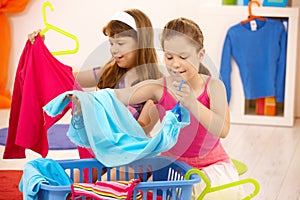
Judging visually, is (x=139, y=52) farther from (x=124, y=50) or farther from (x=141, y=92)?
(x=141, y=92)

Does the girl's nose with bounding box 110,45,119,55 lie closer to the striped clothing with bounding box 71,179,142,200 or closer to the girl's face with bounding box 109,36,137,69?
the girl's face with bounding box 109,36,137,69

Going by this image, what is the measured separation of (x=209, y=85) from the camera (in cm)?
197

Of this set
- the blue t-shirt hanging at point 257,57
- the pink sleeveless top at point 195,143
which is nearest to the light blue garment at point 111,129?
the pink sleeveless top at point 195,143

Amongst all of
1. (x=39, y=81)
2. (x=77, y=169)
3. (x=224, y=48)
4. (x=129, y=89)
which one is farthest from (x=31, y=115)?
(x=224, y=48)

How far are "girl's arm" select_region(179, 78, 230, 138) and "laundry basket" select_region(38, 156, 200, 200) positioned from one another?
0.46 ft

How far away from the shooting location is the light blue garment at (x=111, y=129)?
174cm

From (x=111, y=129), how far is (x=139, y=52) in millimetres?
310

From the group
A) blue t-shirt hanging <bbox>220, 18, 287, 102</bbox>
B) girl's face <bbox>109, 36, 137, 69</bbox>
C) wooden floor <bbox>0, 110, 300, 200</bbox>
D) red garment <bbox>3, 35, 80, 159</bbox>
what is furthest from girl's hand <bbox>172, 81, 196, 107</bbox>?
blue t-shirt hanging <bbox>220, 18, 287, 102</bbox>

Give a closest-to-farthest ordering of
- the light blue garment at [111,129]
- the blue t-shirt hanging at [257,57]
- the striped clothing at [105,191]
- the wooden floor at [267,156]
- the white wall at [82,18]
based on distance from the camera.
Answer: the striped clothing at [105,191], the light blue garment at [111,129], the wooden floor at [267,156], the blue t-shirt hanging at [257,57], the white wall at [82,18]

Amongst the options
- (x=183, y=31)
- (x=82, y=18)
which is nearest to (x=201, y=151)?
(x=183, y=31)

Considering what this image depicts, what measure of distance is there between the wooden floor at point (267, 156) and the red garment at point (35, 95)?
51cm

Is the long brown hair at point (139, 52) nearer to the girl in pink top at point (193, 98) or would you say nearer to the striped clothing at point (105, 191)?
the girl in pink top at point (193, 98)

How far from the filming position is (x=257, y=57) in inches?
145

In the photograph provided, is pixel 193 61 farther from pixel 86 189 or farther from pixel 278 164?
pixel 278 164
